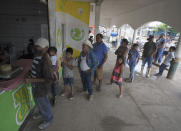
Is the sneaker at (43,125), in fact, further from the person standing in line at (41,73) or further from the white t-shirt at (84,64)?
the white t-shirt at (84,64)

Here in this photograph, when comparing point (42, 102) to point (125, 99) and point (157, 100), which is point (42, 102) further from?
point (157, 100)

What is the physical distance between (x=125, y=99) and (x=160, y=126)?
1056 millimetres

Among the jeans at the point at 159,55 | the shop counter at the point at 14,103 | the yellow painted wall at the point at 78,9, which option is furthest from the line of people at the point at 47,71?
the jeans at the point at 159,55

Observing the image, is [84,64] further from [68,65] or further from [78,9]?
[78,9]

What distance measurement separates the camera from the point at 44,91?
1.98 metres

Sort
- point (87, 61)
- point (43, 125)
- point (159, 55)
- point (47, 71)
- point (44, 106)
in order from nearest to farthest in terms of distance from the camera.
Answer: point (47, 71) → point (44, 106) → point (43, 125) → point (87, 61) → point (159, 55)

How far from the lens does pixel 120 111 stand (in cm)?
281

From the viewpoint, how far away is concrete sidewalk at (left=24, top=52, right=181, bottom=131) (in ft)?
7.69

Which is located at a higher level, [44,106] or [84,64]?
[84,64]

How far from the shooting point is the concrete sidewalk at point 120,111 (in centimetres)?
234

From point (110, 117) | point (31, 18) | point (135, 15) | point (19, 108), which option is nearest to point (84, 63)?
point (110, 117)

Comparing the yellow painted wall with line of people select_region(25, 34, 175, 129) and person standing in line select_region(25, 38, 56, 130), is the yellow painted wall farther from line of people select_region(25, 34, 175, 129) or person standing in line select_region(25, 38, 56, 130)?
person standing in line select_region(25, 38, 56, 130)

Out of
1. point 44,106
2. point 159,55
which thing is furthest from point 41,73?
point 159,55

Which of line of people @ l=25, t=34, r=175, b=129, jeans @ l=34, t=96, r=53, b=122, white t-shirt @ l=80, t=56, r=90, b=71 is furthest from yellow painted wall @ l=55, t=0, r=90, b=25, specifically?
jeans @ l=34, t=96, r=53, b=122
